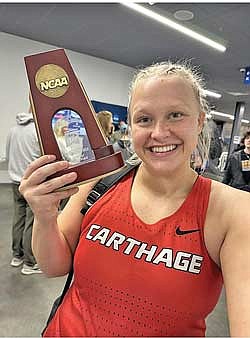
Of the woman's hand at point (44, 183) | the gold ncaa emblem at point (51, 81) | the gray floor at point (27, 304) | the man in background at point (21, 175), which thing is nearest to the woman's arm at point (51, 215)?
the woman's hand at point (44, 183)

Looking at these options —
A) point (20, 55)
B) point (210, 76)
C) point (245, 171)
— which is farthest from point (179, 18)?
point (210, 76)

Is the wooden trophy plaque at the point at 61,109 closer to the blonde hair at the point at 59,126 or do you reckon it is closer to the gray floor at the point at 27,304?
the blonde hair at the point at 59,126

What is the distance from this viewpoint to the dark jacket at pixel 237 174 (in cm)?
283

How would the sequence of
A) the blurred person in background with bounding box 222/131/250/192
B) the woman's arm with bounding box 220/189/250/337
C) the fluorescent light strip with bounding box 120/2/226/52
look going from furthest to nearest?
the fluorescent light strip with bounding box 120/2/226/52 < the blurred person in background with bounding box 222/131/250/192 < the woman's arm with bounding box 220/189/250/337

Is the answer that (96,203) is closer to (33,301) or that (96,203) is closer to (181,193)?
(181,193)

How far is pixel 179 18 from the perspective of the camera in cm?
436

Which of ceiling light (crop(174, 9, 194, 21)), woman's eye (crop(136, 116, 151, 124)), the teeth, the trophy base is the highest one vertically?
ceiling light (crop(174, 9, 194, 21))

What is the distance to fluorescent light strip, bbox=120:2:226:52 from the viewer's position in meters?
4.08

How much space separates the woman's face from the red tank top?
101 mm

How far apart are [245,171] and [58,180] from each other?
256 centimetres

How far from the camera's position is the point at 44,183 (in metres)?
0.59

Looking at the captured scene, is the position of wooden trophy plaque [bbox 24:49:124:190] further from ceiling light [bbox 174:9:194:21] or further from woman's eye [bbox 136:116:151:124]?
ceiling light [bbox 174:9:194:21]

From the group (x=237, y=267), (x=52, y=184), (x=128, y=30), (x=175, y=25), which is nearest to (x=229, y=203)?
(x=237, y=267)

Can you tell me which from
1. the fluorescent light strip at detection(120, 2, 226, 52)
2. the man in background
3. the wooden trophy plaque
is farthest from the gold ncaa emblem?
the fluorescent light strip at detection(120, 2, 226, 52)
